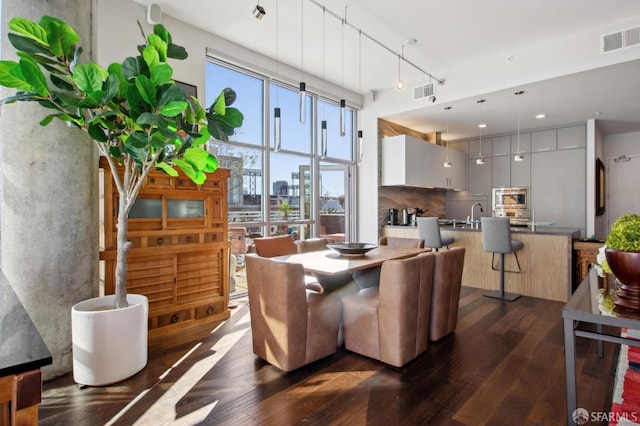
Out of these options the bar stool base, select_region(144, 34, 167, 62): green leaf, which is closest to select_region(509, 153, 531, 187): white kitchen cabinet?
the bar stool base

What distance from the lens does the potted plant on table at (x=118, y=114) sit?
6.42 feet

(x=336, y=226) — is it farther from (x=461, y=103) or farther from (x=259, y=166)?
(x=461, y=103)

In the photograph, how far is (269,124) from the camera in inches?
189

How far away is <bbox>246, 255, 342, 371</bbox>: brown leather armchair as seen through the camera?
2.36 metres

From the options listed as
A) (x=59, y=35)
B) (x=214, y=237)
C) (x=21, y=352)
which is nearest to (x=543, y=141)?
(x=214, y=237)

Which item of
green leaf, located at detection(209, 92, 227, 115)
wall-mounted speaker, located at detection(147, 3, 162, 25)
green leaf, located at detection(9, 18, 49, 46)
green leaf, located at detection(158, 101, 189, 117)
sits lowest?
green leaf, located at detection(158, 101, 189, 117)

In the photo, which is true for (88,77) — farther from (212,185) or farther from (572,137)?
(572,137)

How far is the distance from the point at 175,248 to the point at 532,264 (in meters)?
4.44

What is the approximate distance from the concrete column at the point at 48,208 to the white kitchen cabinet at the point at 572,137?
24.6ft

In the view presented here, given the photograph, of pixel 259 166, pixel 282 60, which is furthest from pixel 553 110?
pixel 259 166

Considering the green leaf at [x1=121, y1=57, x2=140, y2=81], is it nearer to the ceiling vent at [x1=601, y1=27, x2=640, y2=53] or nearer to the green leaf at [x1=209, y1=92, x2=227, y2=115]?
the green leaf at [x1=209, y1=92, x2=227, y2=115]

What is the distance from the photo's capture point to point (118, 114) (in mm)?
2143

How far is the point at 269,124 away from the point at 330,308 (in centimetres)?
303

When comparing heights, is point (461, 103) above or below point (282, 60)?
below
